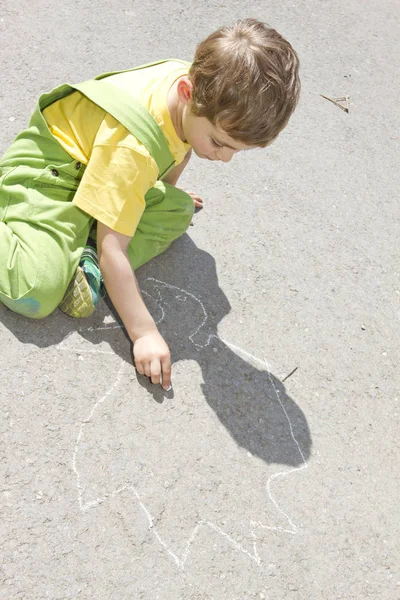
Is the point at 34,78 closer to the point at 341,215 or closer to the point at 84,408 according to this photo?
the point at 341,215

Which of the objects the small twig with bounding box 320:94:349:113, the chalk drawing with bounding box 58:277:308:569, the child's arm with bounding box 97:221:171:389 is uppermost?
the small twig with bounding box 320:94:349:113

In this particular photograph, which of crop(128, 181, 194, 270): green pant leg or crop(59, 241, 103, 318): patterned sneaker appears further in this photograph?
crop(128, 181, 194, 270): green pant leg

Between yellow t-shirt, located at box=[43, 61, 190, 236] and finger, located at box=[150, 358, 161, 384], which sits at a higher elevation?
→ yellow t-shirt, located at box=[43, 61, 190, 236]

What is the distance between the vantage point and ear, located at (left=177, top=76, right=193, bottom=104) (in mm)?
1931

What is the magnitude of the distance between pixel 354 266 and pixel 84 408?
123cm

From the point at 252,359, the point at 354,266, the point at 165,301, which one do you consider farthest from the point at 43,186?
the point at 354,266

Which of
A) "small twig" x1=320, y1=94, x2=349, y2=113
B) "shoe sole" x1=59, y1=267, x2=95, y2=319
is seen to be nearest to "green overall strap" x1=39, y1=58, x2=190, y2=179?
"shoe sole" x1=59, y1=267, x2=95, y2=319

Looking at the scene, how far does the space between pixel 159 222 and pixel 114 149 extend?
411 mm

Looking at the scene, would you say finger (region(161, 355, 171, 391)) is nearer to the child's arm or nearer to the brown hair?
the child's arm

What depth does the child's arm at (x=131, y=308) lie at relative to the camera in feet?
6.48

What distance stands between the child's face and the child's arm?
325 millimetres

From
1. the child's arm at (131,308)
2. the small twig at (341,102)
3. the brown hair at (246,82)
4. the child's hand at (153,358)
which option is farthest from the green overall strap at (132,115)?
the small twig at (341,102)

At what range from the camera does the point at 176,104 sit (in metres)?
1.99

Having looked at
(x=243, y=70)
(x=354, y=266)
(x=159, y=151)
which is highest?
(x=243, y=70)
